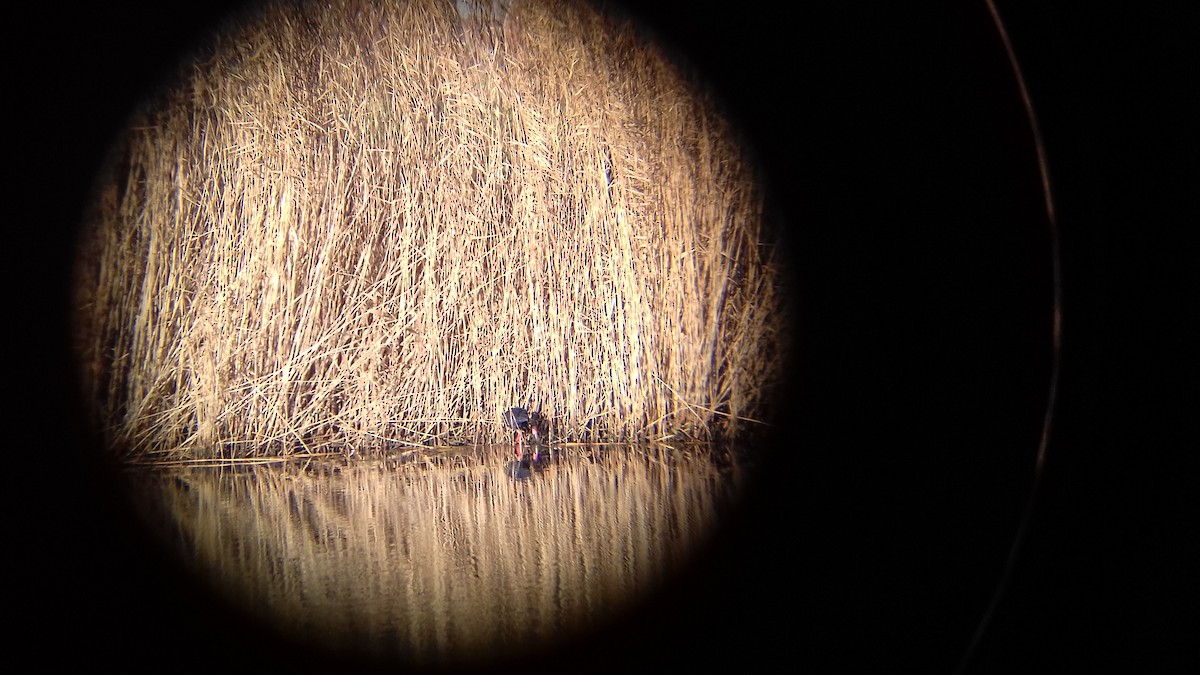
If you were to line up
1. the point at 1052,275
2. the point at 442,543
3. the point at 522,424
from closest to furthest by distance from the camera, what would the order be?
the point at 1052,275
the point at 442,543
the point at 522,424

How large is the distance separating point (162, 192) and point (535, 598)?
37.5 inches

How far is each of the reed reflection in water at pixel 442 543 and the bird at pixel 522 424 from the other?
5.3 inches

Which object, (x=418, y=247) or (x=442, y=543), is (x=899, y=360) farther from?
(x=418, y=247)

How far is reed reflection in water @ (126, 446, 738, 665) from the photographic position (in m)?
0.54

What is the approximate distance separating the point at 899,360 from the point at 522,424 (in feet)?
2.56

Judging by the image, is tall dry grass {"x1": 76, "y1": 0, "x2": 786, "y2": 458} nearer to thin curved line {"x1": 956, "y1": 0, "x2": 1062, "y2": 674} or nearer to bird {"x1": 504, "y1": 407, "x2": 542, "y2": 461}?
bird {"x1": 504, "y1": 407, "x2": 542, "y2": 461}

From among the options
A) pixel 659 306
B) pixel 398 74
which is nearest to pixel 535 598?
pixel 659 306

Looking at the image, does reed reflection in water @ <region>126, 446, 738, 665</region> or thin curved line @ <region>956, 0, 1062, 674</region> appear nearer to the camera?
thin curved line @ <region>956, 0, 1062, 674</region>

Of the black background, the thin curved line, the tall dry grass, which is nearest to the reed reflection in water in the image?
the black background

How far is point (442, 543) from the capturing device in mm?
687

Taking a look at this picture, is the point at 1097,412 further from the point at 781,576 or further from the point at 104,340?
the point at 104,340

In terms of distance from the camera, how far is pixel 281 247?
3.66 feet

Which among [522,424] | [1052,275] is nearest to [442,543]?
[522,424]

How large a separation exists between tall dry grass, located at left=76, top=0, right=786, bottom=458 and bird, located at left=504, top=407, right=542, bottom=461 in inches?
0.9
